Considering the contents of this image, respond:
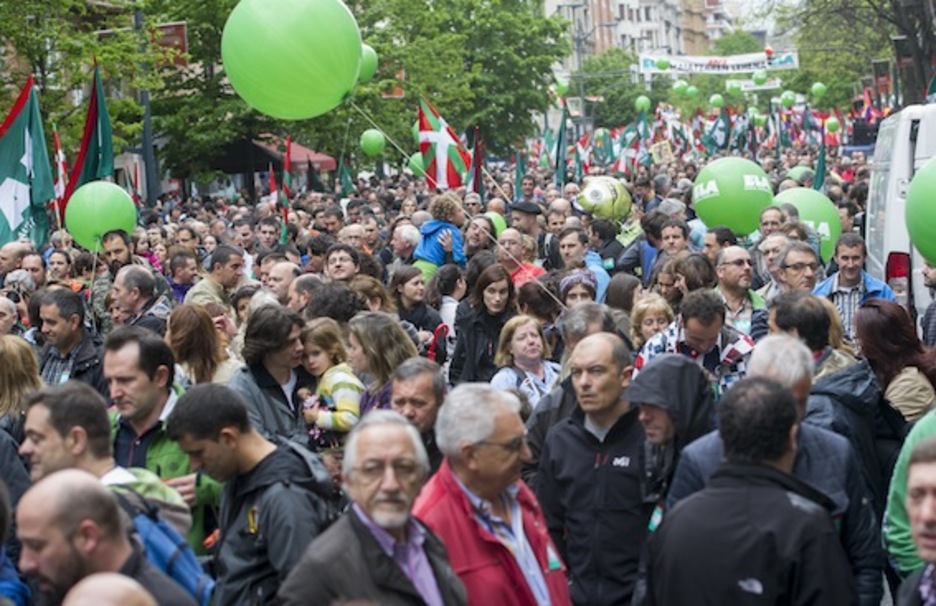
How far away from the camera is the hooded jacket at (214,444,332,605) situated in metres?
5.46

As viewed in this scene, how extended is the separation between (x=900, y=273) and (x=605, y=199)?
5481 mm

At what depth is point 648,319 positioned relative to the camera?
364 inches

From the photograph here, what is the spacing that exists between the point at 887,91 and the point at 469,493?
150 feet

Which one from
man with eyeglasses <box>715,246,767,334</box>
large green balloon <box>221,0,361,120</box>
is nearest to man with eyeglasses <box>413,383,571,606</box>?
man with eyeglasses <box>715,246,767,334</box>

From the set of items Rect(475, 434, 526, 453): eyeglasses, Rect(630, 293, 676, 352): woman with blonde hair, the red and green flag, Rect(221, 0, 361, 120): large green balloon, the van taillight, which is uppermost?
Rect(221, 0, 361, 120): large green balloon

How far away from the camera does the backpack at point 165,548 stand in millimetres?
5105

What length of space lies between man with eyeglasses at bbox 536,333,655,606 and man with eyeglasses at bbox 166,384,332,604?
96cm

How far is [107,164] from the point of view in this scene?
15.9m

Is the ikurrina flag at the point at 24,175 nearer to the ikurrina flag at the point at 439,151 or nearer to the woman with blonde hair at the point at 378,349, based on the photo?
the ikurrina flag at the point at 439,151

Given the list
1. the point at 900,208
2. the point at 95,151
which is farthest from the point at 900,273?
the point at 95,151

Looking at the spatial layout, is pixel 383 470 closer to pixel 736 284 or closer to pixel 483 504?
pixel 483 504

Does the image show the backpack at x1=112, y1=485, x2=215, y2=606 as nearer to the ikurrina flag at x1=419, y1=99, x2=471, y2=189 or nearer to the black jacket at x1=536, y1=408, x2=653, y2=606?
the black jacket at x1=536, y1=408, x2=653, y2=606

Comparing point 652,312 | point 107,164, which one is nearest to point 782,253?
point 652,312

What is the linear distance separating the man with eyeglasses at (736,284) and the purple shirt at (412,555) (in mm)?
5346
